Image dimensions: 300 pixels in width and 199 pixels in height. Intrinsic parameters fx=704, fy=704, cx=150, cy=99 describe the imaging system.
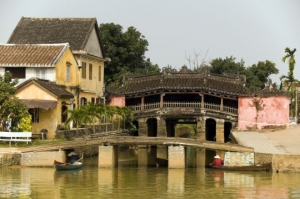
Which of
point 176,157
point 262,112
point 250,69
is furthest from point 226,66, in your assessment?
point 176,157

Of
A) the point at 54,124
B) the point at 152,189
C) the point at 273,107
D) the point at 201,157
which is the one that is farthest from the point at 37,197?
the point at 273,107

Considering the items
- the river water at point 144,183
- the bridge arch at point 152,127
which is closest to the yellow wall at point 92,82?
the bridge arch at point 152,127

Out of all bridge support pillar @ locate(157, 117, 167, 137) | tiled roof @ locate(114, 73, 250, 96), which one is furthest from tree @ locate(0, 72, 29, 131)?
tiled roof @ locate(114, 73, 250, 96)

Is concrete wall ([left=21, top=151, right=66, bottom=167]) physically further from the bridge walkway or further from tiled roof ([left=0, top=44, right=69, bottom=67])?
tiled roof ([left=0, top=44, right=69, bottom=67])

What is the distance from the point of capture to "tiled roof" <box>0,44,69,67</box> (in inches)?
1777

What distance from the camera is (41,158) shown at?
120ft

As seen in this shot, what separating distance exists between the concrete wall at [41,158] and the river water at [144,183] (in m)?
0.55

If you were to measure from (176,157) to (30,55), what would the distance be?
1438cm

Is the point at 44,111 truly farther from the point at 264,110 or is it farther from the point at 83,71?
the point at 264,110

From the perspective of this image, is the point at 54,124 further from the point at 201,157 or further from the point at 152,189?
the point at 152,189

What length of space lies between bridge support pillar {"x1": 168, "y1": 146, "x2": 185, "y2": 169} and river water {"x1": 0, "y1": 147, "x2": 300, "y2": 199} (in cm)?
47

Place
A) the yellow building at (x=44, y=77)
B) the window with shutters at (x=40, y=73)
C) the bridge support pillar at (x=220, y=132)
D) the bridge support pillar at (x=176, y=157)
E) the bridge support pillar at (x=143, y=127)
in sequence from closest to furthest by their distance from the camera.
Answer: the bridge support pillar at (x=176, y=157)
the yellow building at (x=44, y=77)
the window with shutters at (x=40, y=73)
the bridge support pillar at (x=220, y=132)
the bridge support pillar at (x=143, y=127)

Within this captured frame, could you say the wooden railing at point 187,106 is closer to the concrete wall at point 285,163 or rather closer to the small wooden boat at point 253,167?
the small wooden boat at point 253,167

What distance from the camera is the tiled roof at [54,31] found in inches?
2053
